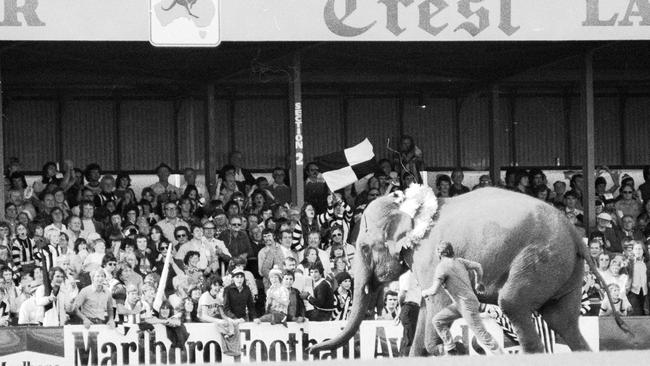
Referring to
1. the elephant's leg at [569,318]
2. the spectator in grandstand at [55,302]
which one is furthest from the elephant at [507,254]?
the spectator in grandstand at [55,302]

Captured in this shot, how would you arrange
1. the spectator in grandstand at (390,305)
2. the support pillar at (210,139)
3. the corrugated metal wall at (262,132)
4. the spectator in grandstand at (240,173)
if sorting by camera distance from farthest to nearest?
the corrugated metal wall at (262,132), the support pillar at (210,139), the spectator in grandstand at (240,173), the spectator in grandstand at (390,305)

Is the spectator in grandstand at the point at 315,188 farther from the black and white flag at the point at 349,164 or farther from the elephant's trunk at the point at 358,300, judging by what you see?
the elephant's trunk at the point at 358,300

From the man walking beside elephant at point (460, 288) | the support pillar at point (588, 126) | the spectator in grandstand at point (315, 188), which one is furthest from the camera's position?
the spectator in grandstand at point (315, 188)

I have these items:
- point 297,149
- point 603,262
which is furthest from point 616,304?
point 297,149

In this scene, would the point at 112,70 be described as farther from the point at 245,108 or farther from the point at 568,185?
the point at 568,185

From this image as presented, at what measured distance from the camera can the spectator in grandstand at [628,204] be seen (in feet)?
79.4

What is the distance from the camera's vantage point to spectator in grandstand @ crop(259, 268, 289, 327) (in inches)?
733

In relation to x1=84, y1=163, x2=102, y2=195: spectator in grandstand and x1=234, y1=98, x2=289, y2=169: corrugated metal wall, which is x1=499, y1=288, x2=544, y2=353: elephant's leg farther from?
x1=234, y1=98, x2=289, y2=169: corrugated metal wall

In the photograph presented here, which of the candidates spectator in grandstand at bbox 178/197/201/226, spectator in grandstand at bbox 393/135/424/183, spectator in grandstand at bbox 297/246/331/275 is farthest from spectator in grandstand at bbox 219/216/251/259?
spectator in grandstand at bbox 393/135/424/183

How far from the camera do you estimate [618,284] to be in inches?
798

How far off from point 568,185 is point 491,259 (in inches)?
533

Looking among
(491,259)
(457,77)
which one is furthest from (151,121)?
(491,259)

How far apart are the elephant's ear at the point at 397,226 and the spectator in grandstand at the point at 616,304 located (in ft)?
16.3

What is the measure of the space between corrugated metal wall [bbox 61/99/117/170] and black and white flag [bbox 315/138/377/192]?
505 cm
